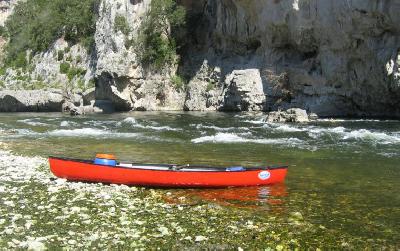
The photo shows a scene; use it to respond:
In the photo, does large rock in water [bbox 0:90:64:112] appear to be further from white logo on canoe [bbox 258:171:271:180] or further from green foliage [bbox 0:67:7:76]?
white logo on canoe [bbox 258:171:271:180]

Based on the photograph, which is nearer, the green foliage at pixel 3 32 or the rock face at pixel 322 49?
the rock face at pixel 322 49

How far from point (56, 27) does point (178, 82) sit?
32.5 metres

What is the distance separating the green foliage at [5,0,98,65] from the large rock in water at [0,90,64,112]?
1708 centimetres

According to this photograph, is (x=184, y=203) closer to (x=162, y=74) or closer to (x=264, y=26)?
(x=264, y=26)

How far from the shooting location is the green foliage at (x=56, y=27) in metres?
73.4

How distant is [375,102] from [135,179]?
2920cm

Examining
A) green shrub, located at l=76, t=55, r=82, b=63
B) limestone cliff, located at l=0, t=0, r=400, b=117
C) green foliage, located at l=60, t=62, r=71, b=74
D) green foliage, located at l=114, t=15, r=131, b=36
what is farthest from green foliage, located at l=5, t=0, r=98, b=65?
green foliage, located at l=114, t=15, r=131, b=36

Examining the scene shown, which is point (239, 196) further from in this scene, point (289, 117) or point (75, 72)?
point (75, 72)

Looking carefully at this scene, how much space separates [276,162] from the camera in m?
19.6

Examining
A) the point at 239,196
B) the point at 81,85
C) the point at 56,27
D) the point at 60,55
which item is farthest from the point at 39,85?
the point at 239,196

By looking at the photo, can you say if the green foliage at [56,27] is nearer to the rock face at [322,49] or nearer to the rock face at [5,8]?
the rock face at [322,49]

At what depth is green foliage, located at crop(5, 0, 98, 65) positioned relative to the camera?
2889 inches

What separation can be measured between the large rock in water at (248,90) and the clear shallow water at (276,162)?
7.28 m

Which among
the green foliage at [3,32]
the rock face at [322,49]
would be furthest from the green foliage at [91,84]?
the green foliage at [3,32]
